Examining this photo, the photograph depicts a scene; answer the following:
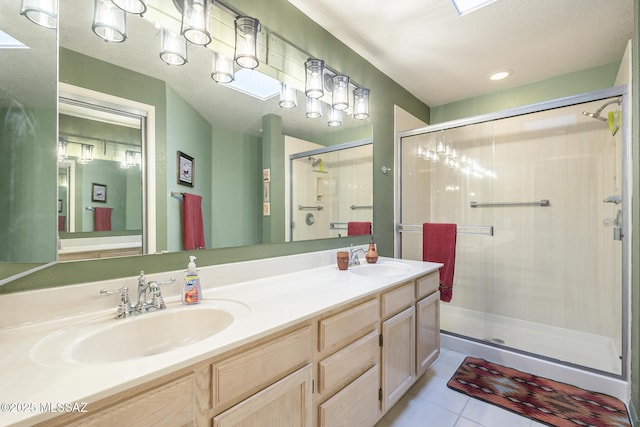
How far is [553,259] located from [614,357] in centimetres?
84

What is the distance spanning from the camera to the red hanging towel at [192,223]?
1.24 metres

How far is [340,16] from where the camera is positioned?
→ 5.67 feet

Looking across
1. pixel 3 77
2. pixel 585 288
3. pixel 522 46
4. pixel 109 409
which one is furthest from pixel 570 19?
pixel 109 409

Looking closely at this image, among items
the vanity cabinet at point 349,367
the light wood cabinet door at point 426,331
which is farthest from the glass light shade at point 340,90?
the light wood cabinet door at point 426,331

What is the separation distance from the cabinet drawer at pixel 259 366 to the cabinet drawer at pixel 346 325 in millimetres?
73

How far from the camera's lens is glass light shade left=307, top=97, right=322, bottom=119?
181cm

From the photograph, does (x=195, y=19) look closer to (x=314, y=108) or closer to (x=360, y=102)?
(x=314, y=108)

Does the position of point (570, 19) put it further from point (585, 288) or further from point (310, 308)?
point (310, 308)

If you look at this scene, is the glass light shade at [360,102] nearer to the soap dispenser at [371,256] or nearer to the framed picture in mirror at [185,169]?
the soap dispenser at [371,256]

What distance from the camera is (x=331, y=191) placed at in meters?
2.02

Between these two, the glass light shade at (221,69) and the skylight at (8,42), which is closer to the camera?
the skylight at (8,42)

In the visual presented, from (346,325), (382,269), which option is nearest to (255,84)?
(346,325)

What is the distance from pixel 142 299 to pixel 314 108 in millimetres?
1459

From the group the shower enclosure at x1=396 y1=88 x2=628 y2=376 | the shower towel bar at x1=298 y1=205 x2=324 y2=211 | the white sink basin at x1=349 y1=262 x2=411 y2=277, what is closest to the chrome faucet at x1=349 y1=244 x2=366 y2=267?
the white sink basin at x1=349 y1=262 x2=411 y2=277
